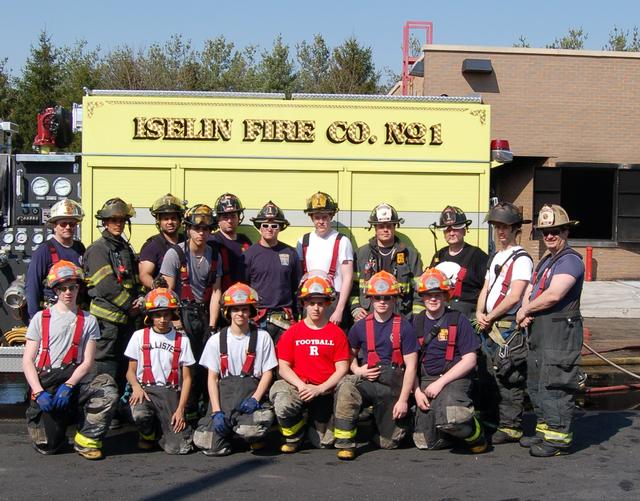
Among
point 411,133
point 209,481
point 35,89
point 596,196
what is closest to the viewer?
point 209,481

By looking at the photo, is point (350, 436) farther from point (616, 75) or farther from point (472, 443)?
point (616, 75)

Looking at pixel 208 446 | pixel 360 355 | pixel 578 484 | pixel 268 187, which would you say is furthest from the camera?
pixel 268 187

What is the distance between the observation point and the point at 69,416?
579 cm

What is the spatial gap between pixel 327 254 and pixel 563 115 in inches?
506

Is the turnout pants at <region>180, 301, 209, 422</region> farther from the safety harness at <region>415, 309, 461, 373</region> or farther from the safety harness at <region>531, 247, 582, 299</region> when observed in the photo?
the safety harness at <region>531, 247, 582, 299</region>

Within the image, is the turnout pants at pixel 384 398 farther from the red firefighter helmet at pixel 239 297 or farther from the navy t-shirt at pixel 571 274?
the navy t-shirt at pixel 571 274

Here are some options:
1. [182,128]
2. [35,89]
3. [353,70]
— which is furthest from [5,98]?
[182,128]

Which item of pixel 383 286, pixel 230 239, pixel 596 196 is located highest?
pixel 596 196

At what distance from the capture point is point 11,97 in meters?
28.3

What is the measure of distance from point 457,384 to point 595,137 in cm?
1371

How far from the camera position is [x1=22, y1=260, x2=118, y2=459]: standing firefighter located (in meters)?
5.66

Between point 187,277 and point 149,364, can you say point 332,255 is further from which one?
point 149,364

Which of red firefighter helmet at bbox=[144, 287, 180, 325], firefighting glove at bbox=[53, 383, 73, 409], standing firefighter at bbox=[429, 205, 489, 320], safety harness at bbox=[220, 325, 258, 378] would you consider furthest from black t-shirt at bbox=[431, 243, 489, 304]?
firefighting glove at bbox=[53, 383, 73, 409]

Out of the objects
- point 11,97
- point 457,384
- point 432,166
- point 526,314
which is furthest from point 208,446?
point 11,97
